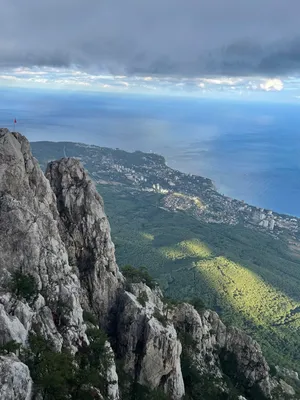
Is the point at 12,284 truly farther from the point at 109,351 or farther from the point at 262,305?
the point at 262,305

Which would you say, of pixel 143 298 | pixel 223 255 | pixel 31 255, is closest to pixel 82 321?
pixel 31 255

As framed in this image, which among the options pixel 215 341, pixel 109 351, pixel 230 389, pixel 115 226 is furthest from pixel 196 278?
pixel 109 351

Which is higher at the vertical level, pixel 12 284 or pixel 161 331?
pixel 12 284

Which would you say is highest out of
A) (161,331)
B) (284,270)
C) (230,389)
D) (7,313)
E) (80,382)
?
(7,313)

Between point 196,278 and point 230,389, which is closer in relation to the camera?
point 230,389

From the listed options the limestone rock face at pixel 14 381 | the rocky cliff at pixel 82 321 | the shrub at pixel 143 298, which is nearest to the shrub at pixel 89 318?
the rocky cliff at pixel 82 321

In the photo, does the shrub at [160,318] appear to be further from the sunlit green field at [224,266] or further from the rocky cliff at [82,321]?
the sunlit green field at [224,266]

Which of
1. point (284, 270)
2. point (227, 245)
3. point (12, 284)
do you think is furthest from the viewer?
point (227, 245)
